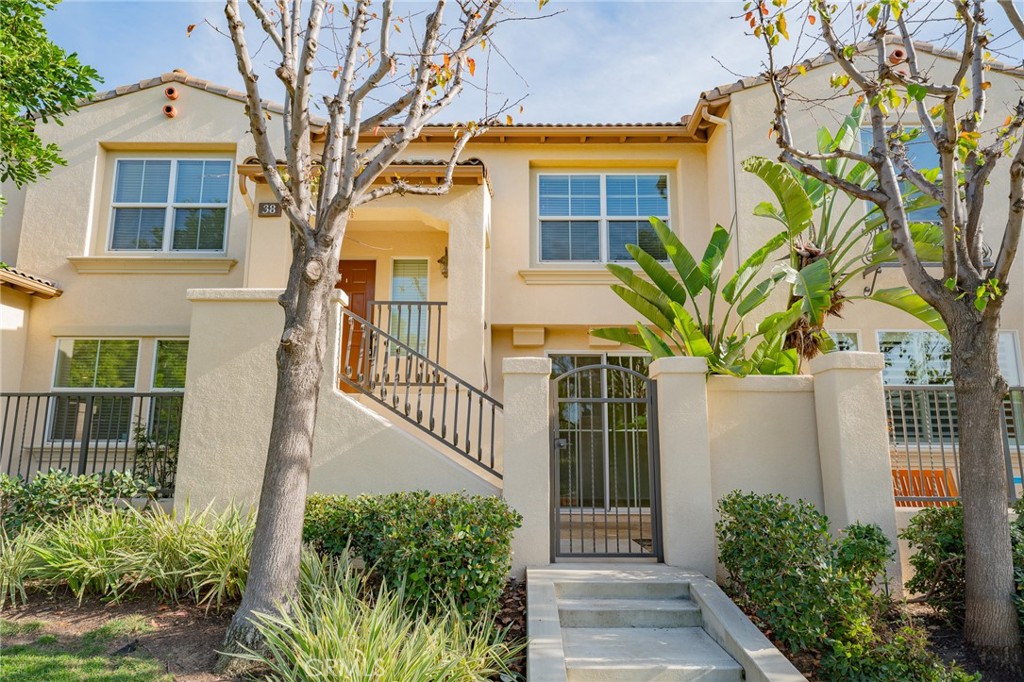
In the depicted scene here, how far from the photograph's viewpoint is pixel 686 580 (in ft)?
Result: 21.9

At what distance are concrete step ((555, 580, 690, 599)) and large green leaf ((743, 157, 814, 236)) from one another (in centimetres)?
564

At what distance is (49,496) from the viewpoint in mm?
7531

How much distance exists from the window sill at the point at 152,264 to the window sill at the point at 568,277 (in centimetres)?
548

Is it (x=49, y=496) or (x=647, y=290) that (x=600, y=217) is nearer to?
(x=647, y=290)

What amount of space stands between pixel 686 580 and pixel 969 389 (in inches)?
127

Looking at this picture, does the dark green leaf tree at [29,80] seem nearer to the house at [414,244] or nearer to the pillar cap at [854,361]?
the house at [414,244]

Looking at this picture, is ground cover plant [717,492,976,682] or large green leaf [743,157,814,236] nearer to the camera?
ground cover plant [717,492,976,682]

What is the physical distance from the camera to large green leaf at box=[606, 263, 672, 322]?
33.1 ft

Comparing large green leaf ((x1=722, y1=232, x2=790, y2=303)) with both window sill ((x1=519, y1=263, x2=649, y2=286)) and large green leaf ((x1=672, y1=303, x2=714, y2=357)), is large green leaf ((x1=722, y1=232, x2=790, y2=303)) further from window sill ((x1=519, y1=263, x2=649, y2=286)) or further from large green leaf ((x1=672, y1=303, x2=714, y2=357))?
window sill ((x1=519, y1=263, x2=649, y2=286))

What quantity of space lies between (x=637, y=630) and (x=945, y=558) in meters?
3.17

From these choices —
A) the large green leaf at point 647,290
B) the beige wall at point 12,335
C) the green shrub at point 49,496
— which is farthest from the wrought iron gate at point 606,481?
the beige wall at point 12,335

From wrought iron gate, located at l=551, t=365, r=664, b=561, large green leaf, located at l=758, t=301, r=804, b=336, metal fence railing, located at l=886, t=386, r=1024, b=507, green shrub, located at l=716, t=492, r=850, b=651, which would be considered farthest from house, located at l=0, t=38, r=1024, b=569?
green shrub, located at l=716, t=492, r=850, b=651

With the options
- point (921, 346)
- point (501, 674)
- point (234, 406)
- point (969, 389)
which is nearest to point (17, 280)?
point (234, 406)

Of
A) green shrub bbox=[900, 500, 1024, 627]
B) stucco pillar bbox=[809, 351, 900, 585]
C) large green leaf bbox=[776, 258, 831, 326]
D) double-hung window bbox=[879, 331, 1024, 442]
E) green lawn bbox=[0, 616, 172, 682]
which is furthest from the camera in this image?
double-hung window bbox=[879, 331, 1024, 442]
